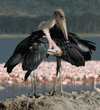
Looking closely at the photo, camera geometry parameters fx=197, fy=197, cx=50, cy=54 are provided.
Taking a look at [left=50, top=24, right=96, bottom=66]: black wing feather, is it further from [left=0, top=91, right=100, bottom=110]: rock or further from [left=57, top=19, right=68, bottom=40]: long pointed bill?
[left=0, top=91, right=100, bottom=110]: rock

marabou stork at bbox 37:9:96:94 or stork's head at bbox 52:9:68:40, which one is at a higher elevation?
stork's head at bbox 52:9:68:40

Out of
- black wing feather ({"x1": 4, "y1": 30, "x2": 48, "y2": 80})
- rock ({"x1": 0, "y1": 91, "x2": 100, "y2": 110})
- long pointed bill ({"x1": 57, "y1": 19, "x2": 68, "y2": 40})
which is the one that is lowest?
rock ({"x1": 0, "y1": 91, "x2": 100, "y2": 110})

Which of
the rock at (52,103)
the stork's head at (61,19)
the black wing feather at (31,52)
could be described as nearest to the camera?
the black wing feather at (31,52)

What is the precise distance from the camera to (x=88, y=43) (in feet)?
13.8

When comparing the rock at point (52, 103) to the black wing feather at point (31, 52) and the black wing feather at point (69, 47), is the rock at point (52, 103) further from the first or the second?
the black wing feather at point (69, 47)

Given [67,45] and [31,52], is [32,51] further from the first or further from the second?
[67,45]

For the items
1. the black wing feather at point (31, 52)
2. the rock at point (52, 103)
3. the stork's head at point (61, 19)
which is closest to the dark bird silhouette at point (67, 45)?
the stork's head at point (61, 19)

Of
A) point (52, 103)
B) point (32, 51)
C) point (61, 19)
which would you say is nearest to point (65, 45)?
point (61, 19)

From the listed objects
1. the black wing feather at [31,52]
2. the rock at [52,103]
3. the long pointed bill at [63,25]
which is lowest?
the rock at [52,103]

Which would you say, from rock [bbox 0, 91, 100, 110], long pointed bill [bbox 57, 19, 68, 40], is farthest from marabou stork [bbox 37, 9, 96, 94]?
rock [bbox 0, 91, 100, 110]

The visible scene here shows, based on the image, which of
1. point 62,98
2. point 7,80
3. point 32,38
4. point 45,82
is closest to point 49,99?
point 62,98

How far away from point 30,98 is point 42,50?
1.06 metres

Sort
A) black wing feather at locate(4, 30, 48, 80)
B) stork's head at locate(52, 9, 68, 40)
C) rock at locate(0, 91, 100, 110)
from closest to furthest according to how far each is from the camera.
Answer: black wing feather at locate(4, 30, 48, 80) < rock at locate(0, 91, 100, 110) < stork's head at locate(52, 9, 68, 40)

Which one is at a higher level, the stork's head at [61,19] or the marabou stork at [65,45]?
the stork's head at [61,19]
